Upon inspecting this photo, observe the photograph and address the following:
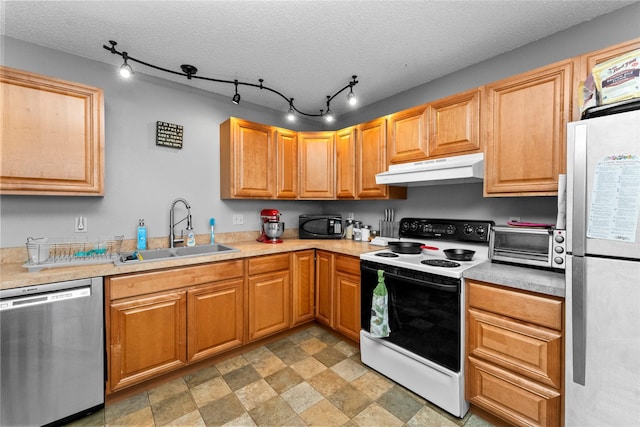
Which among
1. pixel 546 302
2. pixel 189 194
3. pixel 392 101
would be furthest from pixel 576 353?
pixel 189 194

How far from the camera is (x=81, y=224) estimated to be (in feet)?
6.98

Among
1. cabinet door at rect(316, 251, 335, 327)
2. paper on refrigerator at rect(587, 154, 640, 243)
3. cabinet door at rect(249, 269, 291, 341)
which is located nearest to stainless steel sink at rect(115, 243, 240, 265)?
cabinet door at rect(249, 269, 291, 341)

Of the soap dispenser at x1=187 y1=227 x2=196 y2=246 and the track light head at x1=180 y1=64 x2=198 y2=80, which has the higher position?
the track light head at x1=180 y1=64 x2=198 y2=80

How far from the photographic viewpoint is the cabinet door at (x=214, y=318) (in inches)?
81.6

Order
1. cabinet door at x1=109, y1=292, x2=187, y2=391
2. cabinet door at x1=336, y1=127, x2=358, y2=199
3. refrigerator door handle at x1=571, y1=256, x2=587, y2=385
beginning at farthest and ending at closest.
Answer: cabinet door at x1=336, y1=127, x2=358, y2=199, cabinet door at x1=109, y1=292, x2=187, y2=391, refrigerator door handle at x1=571, y1=256, x2=587, y2=385

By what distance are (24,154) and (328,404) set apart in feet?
8.47

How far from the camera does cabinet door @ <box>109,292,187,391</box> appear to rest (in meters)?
1.76

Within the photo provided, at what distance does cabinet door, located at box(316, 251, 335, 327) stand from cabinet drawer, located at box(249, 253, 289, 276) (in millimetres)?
366

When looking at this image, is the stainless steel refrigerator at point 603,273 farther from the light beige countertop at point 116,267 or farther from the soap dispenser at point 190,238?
the soap dispenser at point 190,238

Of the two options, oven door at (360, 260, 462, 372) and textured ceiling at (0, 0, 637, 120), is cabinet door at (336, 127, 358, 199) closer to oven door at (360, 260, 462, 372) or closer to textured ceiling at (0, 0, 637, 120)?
textured ceiling at (0, 0, 637, 120)

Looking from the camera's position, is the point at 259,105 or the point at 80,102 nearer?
the point at 80,102

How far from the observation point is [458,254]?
2029mm

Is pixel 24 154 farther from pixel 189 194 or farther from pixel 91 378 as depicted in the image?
pixel 91 378

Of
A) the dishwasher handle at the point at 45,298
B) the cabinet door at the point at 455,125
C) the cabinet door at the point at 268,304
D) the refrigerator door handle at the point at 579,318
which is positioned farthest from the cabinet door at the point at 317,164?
the refrigerator door handle at the point at 579,318
